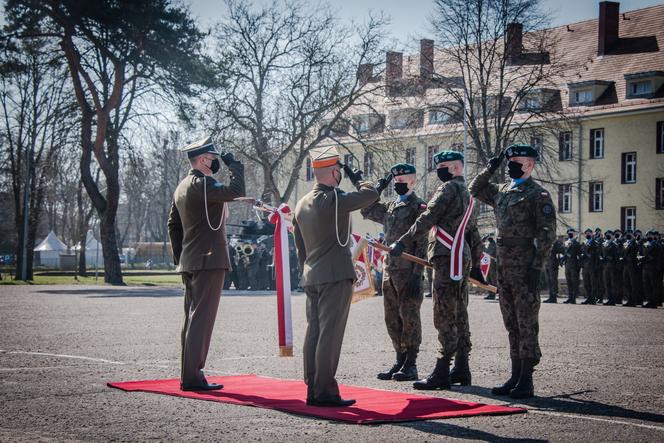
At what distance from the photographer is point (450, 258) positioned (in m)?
10.2

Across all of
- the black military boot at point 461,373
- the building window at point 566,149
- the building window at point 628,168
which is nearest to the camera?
the black military boot at point 461,373

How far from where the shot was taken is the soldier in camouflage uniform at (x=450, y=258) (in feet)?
33.0

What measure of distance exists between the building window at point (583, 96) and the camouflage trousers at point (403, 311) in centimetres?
4714

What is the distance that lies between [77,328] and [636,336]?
9358mm

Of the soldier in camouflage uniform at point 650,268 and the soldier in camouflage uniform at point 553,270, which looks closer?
the soldier in camouflage uniform at point 650,268

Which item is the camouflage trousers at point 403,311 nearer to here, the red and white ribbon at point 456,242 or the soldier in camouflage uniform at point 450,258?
the soldier in camouflage uniform at point 450,258

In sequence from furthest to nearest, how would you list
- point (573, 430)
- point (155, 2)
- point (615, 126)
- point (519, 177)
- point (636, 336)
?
1. point (615, 126)
2. point (155, 2)
3. point (636, 336)
4. point (519, 177)
5. point (573, 430)

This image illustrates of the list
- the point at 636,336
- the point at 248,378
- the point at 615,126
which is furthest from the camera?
the point at 615,126

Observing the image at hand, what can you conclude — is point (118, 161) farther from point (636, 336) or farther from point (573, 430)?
point (573, 430)

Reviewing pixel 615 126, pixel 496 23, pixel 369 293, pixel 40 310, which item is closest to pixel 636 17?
pixel 615 126

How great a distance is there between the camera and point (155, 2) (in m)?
39.4

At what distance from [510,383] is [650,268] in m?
19.3

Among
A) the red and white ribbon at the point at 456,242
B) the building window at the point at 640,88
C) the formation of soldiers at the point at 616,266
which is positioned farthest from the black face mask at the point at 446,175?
the building window at the point at 640,88

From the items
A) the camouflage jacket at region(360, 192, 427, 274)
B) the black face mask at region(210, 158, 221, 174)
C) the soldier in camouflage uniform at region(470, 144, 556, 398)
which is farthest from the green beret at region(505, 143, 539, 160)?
the black face mask at region(210, 158, 221, 174)
